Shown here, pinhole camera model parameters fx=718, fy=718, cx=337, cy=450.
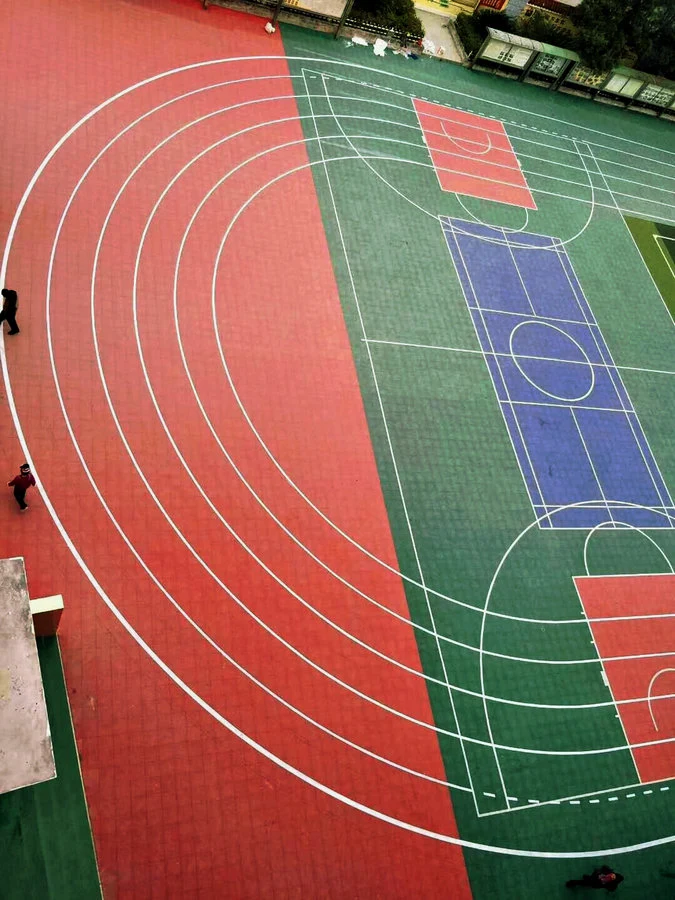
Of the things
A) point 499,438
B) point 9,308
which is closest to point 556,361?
point 499,438

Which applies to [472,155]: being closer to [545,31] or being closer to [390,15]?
[390,15]

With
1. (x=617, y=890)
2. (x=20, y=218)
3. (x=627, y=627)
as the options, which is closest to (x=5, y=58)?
(x=20, y=218)

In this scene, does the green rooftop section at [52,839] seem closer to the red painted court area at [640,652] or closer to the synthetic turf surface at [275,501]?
the synthetic turf surface at [275,501]

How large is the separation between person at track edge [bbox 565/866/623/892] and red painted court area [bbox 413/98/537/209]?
1474 centimetres

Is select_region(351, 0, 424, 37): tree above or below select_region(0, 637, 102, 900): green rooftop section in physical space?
above

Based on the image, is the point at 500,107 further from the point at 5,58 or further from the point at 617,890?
the point at 617,890

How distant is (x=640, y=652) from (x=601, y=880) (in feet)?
13.3

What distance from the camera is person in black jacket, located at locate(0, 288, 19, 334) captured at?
1145cm

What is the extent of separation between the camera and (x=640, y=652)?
1284 cm

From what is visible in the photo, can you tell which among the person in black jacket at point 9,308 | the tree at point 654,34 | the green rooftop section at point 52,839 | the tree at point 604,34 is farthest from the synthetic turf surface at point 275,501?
the tree at point 654,34

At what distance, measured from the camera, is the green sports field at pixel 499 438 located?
36.4ft

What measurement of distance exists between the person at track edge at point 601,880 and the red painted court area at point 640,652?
189 centimetres

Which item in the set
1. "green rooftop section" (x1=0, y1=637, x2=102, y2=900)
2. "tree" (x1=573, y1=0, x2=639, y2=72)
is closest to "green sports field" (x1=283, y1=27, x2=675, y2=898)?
"tree" (x1=573, y1=0, x2=639, y2=72)

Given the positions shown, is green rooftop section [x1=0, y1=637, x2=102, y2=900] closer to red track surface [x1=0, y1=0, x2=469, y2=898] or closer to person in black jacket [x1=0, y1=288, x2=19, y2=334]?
red track surface [x1=0, y1=0, x2=469, y2=898]
